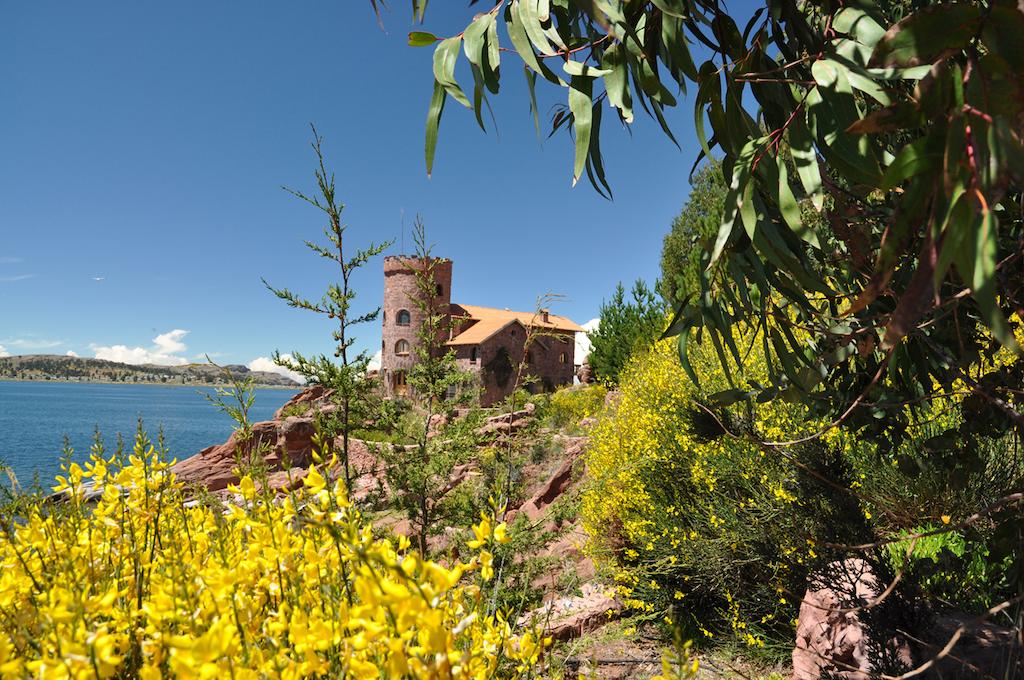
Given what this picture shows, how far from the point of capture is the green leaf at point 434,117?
1643 millimetres

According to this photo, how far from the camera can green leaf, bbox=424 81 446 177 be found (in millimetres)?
1643

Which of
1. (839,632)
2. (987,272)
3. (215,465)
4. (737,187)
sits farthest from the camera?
(215,465)

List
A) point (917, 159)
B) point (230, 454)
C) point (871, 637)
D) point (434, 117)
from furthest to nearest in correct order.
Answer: point (230, 454) < point (871, 637) < point (434, 117) < point (917, 159)

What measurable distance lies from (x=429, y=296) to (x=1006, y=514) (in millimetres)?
3666

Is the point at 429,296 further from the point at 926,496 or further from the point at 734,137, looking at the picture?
the point at 926,496

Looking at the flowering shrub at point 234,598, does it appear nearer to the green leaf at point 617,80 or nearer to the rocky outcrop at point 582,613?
the green leaf at point 617,80

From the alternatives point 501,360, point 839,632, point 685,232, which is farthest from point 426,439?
point 501,360

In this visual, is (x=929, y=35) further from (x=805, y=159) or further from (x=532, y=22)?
(x=532, y=22)

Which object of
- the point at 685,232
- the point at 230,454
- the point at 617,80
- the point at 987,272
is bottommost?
the point at 230,454

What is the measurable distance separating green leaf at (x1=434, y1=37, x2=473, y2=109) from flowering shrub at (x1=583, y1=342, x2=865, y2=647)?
7.70ft

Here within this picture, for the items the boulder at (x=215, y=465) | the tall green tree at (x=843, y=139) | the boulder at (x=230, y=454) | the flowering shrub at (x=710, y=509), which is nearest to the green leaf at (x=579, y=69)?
the tall green tree at (x=843, y=139)

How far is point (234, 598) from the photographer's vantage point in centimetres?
117

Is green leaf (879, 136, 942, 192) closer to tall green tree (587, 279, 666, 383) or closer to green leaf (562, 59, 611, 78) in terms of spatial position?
green leaf (562, 59, 611, 78)

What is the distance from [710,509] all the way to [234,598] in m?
4.11
